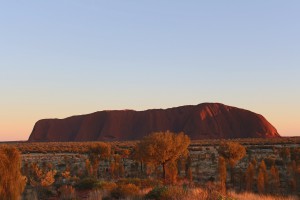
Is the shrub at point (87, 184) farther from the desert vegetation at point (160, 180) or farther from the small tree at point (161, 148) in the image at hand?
the small tree at point (161, 148)

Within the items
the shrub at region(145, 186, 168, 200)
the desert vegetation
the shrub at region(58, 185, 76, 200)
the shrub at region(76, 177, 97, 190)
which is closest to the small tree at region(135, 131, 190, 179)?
the desert vegetation

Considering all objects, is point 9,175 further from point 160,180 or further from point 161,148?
point 161,148

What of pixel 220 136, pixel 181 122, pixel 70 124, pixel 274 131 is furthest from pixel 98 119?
pixel 274 131

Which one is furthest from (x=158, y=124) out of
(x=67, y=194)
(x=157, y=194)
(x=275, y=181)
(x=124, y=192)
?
(x=157, y=194)

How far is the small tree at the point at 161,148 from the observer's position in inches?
1102

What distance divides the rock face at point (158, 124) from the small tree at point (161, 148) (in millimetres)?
107978

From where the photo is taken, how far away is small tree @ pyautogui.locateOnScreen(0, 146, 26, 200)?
49.6 feet

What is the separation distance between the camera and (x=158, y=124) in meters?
153

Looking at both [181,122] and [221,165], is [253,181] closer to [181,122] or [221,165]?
[221,165]

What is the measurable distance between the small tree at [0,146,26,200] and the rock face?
123m

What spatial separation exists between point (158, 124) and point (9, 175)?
455 feet

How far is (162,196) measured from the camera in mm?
16156

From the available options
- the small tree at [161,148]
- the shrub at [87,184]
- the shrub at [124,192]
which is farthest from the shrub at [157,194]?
the small tree at [161,148]

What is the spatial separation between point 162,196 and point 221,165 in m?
11.0
